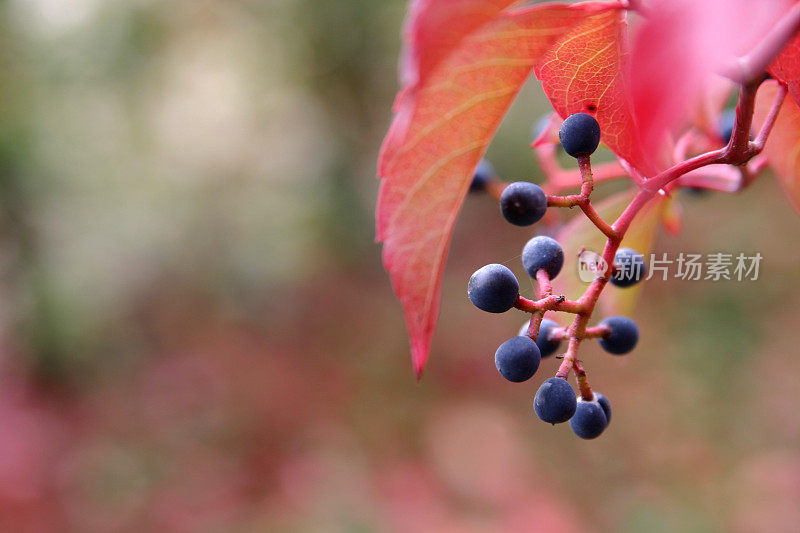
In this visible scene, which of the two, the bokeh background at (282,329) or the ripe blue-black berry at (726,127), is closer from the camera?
the ripe blue-black berry at (726,127)

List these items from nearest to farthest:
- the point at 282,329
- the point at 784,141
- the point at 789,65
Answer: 1. the point at 789,65
2. the point at 784,141
3. the point at 282,329

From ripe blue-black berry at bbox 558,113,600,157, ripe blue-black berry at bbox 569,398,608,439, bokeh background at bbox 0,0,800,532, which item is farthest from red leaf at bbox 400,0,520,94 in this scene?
bokeh background at bbox 0,0,800,532

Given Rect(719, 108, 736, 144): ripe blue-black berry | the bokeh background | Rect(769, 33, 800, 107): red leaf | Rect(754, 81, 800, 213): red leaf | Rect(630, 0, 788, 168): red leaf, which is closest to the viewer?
Rect(630, 0, 788, 168): red leaf

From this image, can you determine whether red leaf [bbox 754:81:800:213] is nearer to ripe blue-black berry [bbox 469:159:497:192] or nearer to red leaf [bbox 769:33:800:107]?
red leaf [bbox 769:33:800:107]

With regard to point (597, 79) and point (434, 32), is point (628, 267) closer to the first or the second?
point (597, 79)

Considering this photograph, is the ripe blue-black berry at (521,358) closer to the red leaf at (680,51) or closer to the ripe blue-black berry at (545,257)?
the ripe blue-black berry at (545,257)

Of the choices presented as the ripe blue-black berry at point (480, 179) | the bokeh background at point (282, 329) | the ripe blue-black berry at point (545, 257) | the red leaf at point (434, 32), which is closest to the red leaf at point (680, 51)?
the red leaf at point (434, 32)

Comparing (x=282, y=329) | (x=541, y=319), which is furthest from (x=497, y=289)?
(x=282, y=329)
